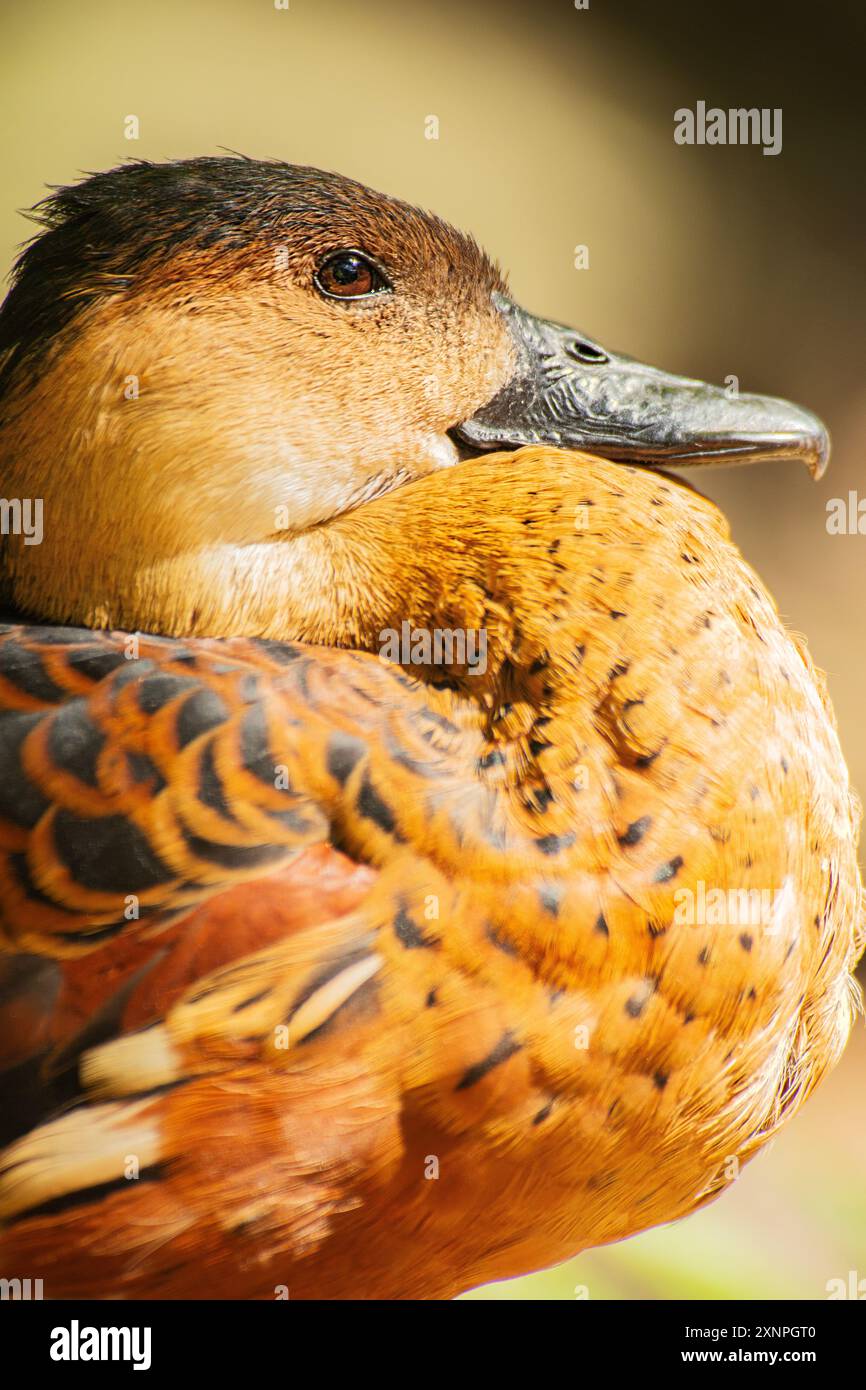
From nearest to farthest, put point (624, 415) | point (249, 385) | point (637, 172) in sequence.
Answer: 1. point (249, 385)
2. point (624, 415)
3. point (637, 172)

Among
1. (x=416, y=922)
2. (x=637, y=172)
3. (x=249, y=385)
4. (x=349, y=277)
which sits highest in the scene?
(x=637, y=172)

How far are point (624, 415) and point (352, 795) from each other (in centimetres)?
43

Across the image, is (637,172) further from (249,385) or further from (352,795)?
(352,795)

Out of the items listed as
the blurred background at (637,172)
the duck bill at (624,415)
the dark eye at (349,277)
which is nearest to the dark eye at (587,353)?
the duck bill at (624,415)

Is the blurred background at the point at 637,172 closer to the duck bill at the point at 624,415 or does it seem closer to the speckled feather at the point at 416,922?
the speckled feather at the point at 416,922

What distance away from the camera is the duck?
83 cm

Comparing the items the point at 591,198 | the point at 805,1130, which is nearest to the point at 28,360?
the point at 591,198

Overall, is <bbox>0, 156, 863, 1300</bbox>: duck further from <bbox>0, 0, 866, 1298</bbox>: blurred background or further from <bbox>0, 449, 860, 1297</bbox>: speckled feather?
<bbox>0, 0, 866, 1298</bbox>: blurred background

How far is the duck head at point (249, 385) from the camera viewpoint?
0.95 meters

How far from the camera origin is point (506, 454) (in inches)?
41.5

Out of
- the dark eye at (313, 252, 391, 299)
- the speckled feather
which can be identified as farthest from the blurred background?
the dark eye at (313, 252, 391, 299)

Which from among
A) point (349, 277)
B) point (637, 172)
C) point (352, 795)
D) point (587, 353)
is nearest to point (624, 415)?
point (587, 353)

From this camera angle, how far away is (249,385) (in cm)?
97

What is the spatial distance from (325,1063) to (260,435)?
46 centimetres
